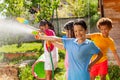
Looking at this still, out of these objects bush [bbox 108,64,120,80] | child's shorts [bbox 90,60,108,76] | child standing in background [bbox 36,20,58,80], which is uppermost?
child standing in background [bbox 36,20,58,80]

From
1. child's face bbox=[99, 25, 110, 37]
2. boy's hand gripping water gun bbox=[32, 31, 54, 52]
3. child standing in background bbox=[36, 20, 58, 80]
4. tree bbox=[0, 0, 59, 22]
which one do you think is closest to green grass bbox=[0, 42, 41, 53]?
tree bbox=[0, 0, 59, 22]

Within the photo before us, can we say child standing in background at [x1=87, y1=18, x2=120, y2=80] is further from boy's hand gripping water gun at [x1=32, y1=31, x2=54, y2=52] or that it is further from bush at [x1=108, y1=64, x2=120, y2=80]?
bush at [x1=108, y1=64, x2=120, y2=80]

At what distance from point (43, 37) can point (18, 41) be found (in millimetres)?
15071

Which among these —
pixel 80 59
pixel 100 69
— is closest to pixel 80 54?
pixel 80 59

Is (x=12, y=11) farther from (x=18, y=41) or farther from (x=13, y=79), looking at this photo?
(x=13, y=79)

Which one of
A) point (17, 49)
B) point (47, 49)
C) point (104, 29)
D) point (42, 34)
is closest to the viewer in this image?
point (42, 34)

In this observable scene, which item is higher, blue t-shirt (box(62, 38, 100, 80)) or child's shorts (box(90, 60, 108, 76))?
blue t-shirt (box(62, 38, 100, 80))

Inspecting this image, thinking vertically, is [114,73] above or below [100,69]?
below

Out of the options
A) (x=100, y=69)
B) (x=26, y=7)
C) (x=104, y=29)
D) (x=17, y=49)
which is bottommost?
(x=17, y=49)

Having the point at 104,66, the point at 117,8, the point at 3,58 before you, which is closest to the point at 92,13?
the point at 3,58

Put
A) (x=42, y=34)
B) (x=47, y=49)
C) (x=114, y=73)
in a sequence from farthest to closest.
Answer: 1. (x=114, y=73)
2. (x=47, y=49)
3. (x=42, y=34)

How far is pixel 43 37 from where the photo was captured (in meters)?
4.95

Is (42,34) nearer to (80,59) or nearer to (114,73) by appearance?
(80,59)

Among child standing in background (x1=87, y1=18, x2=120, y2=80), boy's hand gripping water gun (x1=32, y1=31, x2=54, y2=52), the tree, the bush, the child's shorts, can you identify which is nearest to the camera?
boy's hand gripping water gun (x1=32, y1=31, x2=54, y2=52)
